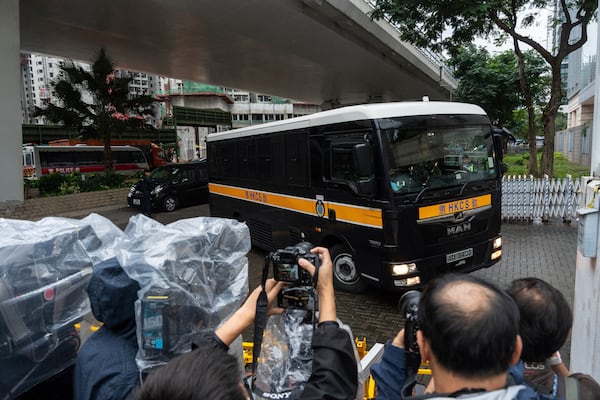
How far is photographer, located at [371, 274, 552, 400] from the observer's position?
45.3 inches

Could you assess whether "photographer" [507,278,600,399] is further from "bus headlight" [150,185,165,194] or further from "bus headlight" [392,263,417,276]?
"bus headlight" [150,185,165,194]

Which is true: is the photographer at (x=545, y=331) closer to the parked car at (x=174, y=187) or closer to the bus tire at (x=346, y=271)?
the bus tire at (x=346, y=271)

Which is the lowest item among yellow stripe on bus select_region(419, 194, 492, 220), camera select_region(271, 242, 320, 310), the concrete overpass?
yellow stripe on bus select_region(419, 194, 492, 220)

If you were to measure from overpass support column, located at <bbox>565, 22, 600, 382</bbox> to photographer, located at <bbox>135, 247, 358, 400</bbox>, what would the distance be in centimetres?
193

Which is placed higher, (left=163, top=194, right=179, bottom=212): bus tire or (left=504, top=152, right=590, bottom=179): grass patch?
(left=504, top=152, right=590, bottom=179): grass patch

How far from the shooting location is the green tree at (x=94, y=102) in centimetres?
1606

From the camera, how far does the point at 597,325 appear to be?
245 cm

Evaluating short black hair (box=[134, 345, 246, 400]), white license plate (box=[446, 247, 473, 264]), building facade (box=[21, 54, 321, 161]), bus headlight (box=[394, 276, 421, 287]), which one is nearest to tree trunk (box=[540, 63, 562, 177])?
white license plate (box=[446, 247, 473, 264])

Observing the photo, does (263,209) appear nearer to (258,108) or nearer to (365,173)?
(365,173)

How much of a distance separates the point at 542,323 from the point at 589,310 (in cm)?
152

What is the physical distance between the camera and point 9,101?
11.6m

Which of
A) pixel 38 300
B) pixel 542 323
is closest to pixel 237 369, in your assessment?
pixel 542 323

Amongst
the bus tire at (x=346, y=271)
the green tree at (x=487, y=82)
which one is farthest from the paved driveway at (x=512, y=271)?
the green tree at (x=487, y=82)

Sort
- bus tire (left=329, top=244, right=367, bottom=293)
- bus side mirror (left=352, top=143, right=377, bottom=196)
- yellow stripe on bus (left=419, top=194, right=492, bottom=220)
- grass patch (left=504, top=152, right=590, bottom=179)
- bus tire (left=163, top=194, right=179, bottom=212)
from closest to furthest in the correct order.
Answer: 1. bus side mirror (left=352, top=143, right=377, bottom=196)
2. yellow stripe on bus (left=419, top=194, right=492, bottom=220)
3. bus tire (left=329, top=244, right=367, bottom=293)
4. bus tire (left=163, top=194, right=179, bottom=212)
5. grass patch (left=504, top=152, right=590, bottom=179)
